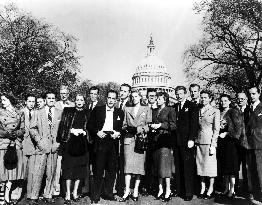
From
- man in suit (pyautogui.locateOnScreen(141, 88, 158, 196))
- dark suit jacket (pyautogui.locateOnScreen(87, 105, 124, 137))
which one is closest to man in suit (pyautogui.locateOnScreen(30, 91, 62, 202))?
dark suit jacket (pyautogui.locateOnScreen(87, 105, 124, 137))

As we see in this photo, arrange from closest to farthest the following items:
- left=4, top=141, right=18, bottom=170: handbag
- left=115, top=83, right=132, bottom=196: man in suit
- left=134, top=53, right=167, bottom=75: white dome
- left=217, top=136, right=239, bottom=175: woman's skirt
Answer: left=4, top=141, right=18, bottom=170: handbag
left=217, top=136, right=239, bottom=175: woman's skirt
left=115, top=83, right=132, bottom=196: man in suit
left=134, top=53, right=167, bottom=75: white dome

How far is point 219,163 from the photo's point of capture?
7.71 m

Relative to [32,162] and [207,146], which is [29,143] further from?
[207,146]

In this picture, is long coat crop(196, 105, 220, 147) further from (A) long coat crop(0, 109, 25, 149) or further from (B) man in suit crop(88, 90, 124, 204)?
(A) long coat crop(0, 109, 25, 149)

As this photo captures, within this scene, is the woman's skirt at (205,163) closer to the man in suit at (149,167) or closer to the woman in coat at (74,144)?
the man in suit at (149,167)

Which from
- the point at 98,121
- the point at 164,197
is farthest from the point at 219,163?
the point at 98,121

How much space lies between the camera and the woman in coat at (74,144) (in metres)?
7.18

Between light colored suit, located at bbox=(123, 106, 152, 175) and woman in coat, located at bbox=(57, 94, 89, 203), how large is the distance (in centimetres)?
81

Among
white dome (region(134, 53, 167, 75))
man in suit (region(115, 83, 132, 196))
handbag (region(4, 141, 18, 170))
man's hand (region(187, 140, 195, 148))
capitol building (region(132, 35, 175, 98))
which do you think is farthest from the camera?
white dome (region(134, 53, 167, 75))

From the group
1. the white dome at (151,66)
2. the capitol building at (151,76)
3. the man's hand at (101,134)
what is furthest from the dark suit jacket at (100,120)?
the white dome at (151,66)

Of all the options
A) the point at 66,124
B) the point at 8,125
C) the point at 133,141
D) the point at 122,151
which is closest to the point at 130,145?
the point at 133,141

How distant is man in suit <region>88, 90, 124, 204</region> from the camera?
7.22 m

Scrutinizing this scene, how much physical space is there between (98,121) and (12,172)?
195 centimetres

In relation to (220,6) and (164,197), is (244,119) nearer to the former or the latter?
(164,197)
